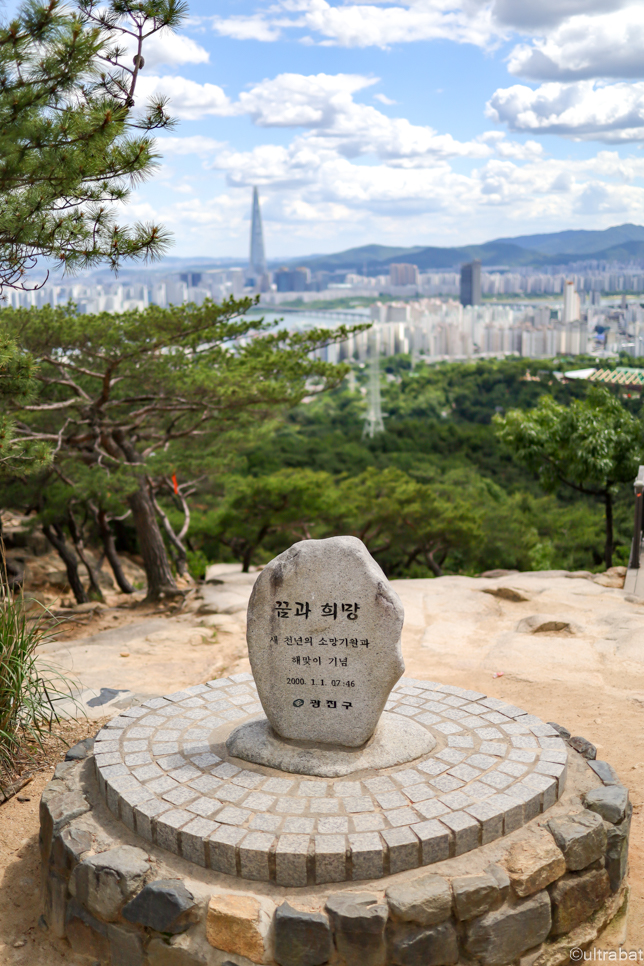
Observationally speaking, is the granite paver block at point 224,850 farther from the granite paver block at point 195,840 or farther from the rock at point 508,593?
the rock at point 508,593

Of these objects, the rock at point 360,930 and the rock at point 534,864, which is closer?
the rock at point 360,930

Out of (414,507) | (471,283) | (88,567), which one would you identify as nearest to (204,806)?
(88,567)

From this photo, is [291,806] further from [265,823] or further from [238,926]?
[238,926]

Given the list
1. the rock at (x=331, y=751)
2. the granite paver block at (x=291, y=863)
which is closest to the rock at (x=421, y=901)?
the granite paver block at (x=291, y=863)

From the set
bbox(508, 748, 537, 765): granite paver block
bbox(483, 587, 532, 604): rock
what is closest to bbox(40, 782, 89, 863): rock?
bbox(508, 748, 537, 765): granite paver block

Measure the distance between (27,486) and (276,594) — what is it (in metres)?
9.48

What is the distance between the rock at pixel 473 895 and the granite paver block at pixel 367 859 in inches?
13.3

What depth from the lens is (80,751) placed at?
4.68 m

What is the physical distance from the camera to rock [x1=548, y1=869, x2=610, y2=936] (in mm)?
3602

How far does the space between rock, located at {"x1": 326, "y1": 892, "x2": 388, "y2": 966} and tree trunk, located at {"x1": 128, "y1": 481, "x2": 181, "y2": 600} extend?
8558 mm

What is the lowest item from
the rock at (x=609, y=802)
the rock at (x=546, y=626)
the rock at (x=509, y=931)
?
the rock at (x=546, y=626)

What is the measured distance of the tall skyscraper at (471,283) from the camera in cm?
8819

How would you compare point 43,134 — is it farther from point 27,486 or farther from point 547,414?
point 547,414

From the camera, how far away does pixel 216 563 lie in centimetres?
2184
